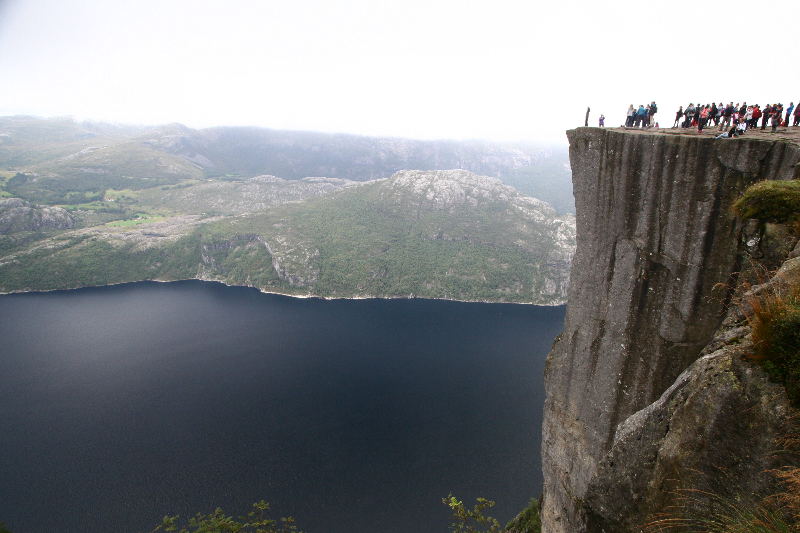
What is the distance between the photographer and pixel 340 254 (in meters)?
161

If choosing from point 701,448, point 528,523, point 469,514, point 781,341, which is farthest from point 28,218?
point 781,341

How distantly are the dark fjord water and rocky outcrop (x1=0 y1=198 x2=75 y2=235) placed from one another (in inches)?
3245

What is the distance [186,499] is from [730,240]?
196 ft

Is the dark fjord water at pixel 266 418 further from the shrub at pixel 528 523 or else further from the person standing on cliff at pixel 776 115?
the person standing on cliff at pixel 776 115

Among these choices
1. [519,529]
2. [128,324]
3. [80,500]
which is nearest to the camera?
[519,529]

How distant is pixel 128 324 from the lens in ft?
345

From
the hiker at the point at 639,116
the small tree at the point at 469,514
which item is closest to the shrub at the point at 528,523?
the small tree at the point at 469,514

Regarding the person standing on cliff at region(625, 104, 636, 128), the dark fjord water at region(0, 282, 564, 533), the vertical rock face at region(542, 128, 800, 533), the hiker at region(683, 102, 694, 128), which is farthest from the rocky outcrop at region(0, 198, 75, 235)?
the hiker at region(683, 102, 694, 128)

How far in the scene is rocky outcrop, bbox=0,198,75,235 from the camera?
545 ft

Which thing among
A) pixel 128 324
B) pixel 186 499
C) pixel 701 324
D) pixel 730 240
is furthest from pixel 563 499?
pixel 128 324

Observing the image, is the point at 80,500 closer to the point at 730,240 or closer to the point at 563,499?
the point at 563,499

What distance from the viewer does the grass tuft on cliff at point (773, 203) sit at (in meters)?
9.23

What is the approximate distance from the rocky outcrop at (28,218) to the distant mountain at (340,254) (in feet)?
38.0

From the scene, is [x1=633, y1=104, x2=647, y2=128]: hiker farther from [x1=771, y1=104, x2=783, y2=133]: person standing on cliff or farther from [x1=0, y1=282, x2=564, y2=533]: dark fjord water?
[x1=0, y1=282, x2=564, y2=533]: dark fjord water
